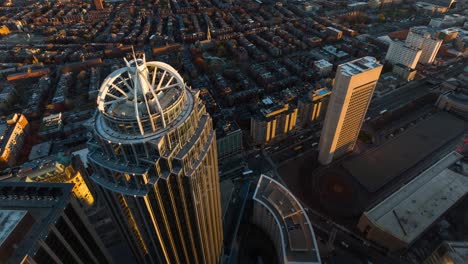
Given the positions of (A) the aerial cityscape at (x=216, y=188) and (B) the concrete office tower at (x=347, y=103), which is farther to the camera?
(B) the concrete office tower at (x=347, y=103)

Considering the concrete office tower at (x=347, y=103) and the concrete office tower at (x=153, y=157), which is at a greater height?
the concrete office tower at (x=153, y=157)

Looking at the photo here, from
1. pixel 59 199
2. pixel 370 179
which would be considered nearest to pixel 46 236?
pixel 59 199

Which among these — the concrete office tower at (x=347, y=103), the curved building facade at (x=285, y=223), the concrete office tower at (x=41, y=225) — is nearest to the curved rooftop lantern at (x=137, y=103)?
the concrete office tower at (x=41, y=225)

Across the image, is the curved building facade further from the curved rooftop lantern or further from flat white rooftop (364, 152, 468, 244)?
the curved rooftop lantern

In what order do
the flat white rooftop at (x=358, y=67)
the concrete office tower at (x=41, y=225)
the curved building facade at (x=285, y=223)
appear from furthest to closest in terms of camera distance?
the flat white rooftop at (x=358, y=67)
the curved building facade at (x=285, y=223)
the concrete office tower at (x=41, y=225)

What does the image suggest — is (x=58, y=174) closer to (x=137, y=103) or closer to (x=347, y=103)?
(x=137, y=103)

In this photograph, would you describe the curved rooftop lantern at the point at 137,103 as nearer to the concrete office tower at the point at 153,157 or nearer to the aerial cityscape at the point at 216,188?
the concrete office tower at the point at 153,157

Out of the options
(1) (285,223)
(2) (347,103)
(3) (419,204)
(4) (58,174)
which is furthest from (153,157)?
(3) (419,204)
